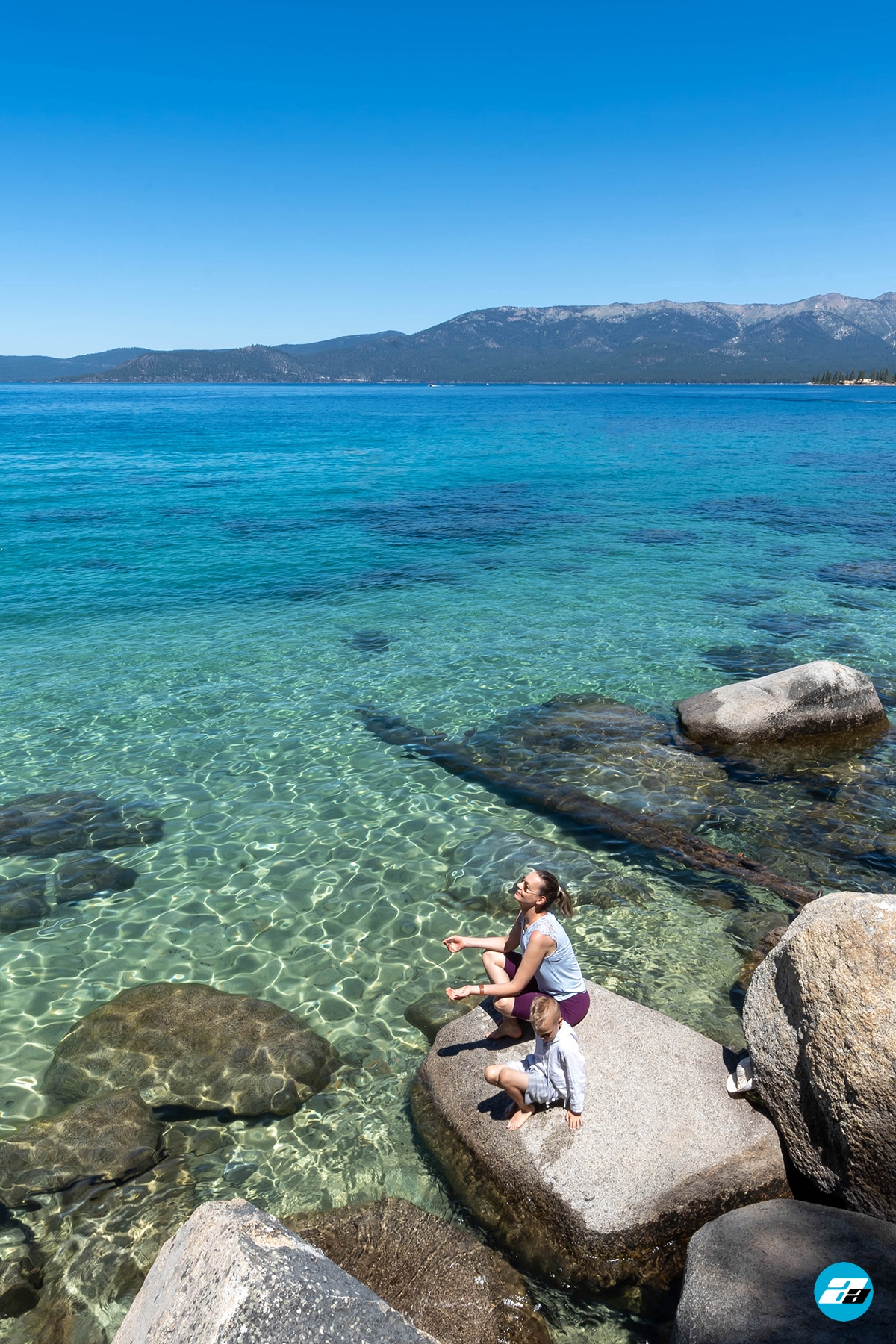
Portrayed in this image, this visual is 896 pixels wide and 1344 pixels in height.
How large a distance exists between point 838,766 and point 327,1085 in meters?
8.95

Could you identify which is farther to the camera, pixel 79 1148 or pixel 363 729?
pixel 363 729

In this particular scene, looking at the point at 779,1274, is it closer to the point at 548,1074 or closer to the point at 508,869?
the point at 548,1074

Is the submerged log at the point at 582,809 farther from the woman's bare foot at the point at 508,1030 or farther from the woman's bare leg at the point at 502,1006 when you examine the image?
the woman's bare foot at the point at 508,1030

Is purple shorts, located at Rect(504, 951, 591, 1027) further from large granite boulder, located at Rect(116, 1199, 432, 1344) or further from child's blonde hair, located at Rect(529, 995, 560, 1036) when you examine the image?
large granite boulder, located at Rect(116, 1199, 432, 1344)

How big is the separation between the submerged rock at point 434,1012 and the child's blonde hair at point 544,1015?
5.95 ft

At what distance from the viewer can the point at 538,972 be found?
6.43 metres

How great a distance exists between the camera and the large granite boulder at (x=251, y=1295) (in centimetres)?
338

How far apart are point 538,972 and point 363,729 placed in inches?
318

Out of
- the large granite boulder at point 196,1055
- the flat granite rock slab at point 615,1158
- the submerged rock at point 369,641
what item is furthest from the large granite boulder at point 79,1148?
the submerged rock at point 369,641

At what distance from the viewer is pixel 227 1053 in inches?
279

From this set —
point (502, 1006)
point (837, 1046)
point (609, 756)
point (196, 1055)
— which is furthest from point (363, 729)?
point (837, 1046)

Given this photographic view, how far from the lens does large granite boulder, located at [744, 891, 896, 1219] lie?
493 cm

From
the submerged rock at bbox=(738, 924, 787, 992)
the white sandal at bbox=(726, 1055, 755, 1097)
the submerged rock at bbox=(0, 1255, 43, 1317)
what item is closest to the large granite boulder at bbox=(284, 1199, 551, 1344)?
the submerged rock at bbox=(0, 1255, 43, 1317)

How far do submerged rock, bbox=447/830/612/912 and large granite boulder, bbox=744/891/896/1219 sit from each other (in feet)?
12.6
